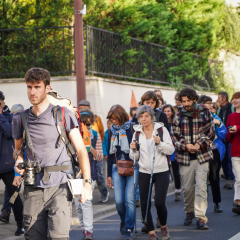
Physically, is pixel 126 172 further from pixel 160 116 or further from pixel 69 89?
pixel 69 89

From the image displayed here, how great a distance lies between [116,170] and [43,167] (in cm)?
266

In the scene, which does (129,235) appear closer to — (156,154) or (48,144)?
(156,154)

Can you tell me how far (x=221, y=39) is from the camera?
866 inches

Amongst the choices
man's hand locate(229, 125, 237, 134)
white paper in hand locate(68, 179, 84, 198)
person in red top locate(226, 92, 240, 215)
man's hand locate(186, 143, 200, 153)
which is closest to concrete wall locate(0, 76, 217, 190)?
person in red top locate(226, 92, 240, 215)

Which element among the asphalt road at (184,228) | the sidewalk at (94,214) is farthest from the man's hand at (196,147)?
the sidewalk at (94,214)

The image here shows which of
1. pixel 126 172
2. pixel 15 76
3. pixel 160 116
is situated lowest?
pixel 126 172

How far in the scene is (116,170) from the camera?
6.43 m

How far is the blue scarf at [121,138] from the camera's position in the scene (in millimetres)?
6445

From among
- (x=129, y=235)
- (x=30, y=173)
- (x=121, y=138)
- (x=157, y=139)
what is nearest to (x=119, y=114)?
(x=121, y=138)

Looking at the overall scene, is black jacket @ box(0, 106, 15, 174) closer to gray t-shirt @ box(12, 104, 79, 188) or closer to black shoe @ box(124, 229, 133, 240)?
black shoe @ box(124, 229, 133, 240)

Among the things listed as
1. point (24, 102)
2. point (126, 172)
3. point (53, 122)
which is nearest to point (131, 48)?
point (24, 102)

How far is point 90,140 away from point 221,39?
16.3 meters

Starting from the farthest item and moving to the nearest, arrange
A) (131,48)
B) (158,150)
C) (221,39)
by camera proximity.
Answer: (221,39), (131,48), (158,150)

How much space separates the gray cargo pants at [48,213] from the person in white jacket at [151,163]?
2281 mm
